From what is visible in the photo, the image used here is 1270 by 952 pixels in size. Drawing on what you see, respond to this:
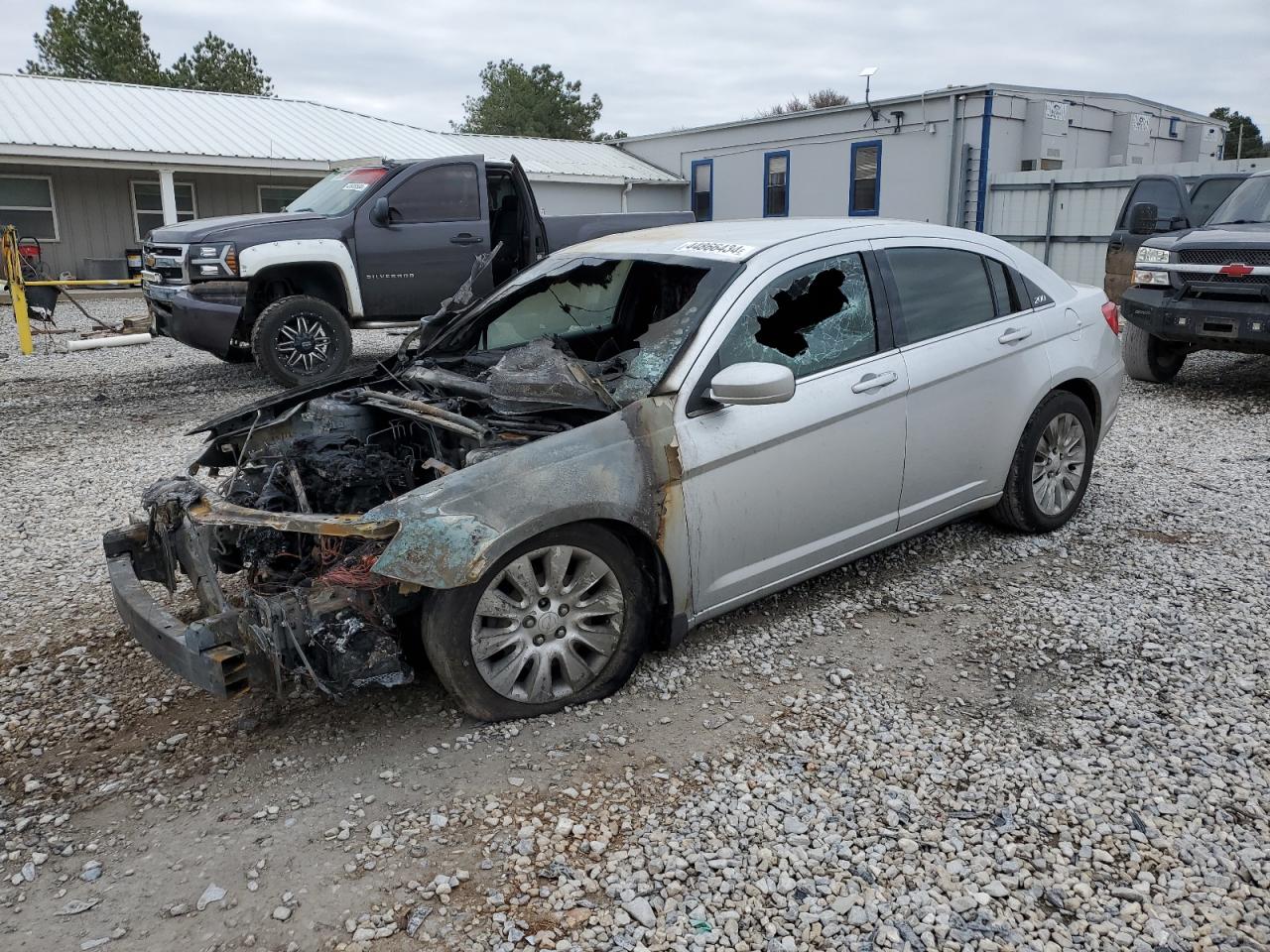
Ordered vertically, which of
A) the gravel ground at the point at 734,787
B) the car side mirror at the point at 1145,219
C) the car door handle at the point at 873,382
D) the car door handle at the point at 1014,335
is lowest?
the gravel ground at the point at 734,787

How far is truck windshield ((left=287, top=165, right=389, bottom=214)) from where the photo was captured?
9828mm

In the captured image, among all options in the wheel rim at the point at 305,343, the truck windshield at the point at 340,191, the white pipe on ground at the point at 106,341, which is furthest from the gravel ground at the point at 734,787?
the white pipe on ground at the point at 106,341

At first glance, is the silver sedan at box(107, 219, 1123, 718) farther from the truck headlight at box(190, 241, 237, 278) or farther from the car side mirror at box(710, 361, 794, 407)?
the truck headlight at box(190, 241, 237, 278)

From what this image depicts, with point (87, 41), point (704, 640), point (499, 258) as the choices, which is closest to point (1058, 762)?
point (704, 640)

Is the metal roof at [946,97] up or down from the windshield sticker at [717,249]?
up

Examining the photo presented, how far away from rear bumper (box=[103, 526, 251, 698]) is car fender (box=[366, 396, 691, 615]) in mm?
522

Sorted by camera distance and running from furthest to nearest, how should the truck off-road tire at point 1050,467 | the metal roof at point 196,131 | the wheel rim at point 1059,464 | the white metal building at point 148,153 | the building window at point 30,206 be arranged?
1. the building window at point 30,206
2. the white metal building at point 148,153
3. the metal roof at point 196,131
4. the wheel rim at point 1059,464
5. the truck off-road tire at point 1050,467

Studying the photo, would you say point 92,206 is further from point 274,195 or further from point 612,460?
point 612,460

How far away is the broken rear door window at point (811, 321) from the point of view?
152 inches

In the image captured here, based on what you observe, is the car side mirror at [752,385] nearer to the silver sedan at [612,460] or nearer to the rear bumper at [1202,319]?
the silver sedan at [612,460]

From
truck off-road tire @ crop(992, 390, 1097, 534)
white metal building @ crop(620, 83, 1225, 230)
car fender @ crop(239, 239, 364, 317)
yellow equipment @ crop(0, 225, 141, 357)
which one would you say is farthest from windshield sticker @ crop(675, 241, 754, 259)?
white metal building @ crop(620, 83, 1225, 230)

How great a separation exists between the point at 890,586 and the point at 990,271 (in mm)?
1597

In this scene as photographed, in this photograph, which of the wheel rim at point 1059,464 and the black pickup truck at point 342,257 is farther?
the black pickup truck at point 342,257

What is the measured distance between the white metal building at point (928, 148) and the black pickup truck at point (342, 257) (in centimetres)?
1207
